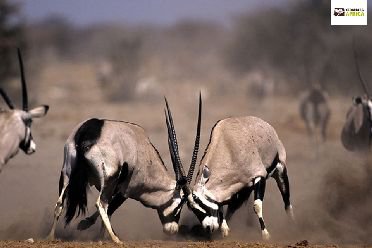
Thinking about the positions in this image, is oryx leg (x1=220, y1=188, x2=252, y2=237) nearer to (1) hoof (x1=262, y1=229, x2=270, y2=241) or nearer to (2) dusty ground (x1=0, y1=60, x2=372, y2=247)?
(2) dusty ground (x1=0, y1=60, x2=372, y2=247)

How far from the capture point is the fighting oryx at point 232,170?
1078cm

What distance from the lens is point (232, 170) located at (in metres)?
11.0

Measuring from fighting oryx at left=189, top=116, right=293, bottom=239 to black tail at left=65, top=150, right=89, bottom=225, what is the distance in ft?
4.16

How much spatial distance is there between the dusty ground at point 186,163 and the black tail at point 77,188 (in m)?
0.43

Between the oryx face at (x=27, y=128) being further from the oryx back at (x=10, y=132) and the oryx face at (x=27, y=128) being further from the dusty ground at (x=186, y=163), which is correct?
the dusty ground at (x=186, y=163)

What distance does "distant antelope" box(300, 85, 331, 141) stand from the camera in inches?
967

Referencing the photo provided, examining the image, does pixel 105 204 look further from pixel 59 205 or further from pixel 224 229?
pixel 224 229

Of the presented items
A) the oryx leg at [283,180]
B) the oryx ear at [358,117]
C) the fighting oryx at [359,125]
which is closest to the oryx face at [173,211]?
the oryx leg at [283,180]

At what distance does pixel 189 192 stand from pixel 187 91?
19720 mm

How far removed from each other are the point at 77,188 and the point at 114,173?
0.52 metres

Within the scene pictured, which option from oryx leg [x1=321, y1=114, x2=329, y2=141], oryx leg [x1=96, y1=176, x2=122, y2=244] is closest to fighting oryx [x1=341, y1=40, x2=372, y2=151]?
oryx leg [x1=321, y1=114, x2=329, y2=141]

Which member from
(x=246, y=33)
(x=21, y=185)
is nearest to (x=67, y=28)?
(x=246, y=33)

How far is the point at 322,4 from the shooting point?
108ft

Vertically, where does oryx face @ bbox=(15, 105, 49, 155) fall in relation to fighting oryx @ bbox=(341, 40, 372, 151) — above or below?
above
